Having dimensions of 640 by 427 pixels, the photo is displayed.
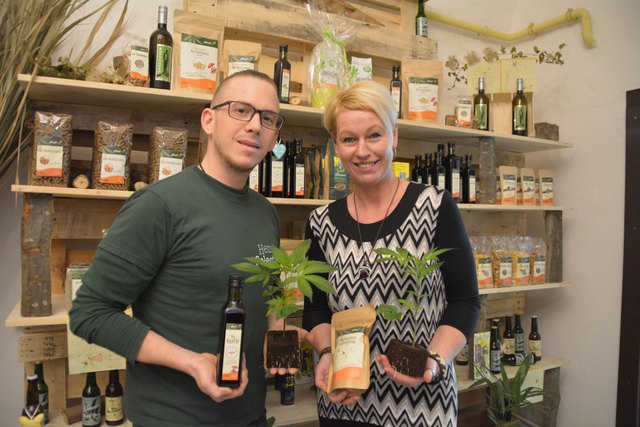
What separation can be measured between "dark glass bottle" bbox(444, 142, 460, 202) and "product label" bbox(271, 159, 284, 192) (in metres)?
1.00

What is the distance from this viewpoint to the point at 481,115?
2674 millimetres

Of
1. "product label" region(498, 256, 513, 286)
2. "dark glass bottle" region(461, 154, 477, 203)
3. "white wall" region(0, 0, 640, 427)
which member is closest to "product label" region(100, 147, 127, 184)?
"dark glass bottle" region(461, 154, 477, 203)

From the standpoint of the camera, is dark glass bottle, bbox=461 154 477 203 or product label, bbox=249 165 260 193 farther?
dark glass bottle, bbox=461 154 477 203

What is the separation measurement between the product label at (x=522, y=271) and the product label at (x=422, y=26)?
1448mm

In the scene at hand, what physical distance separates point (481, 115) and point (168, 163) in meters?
1.79

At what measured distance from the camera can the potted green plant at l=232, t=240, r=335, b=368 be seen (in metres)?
1.06

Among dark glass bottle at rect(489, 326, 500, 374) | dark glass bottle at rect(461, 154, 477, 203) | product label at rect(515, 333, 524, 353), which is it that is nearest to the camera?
dark glass bottle at rect(461, 154, 477, 203)

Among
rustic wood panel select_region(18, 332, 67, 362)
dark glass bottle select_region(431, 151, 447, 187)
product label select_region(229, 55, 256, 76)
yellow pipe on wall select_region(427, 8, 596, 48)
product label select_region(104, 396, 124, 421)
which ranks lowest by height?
product label select_region(104, 396, 124, 421)

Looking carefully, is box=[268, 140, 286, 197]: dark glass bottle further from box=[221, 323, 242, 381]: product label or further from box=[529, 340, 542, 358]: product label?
box=[529, 340, 542, 358]: product label

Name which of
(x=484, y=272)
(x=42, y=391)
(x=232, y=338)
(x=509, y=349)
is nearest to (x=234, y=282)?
(x=232, y=338)

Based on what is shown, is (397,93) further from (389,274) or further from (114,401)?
(114,401)

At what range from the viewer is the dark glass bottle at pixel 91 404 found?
185 centimetres

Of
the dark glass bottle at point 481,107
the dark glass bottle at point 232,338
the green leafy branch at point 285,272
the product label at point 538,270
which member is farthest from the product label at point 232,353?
the product label at point 538,270

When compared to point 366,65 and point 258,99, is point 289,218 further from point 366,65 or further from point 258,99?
point 258,99
